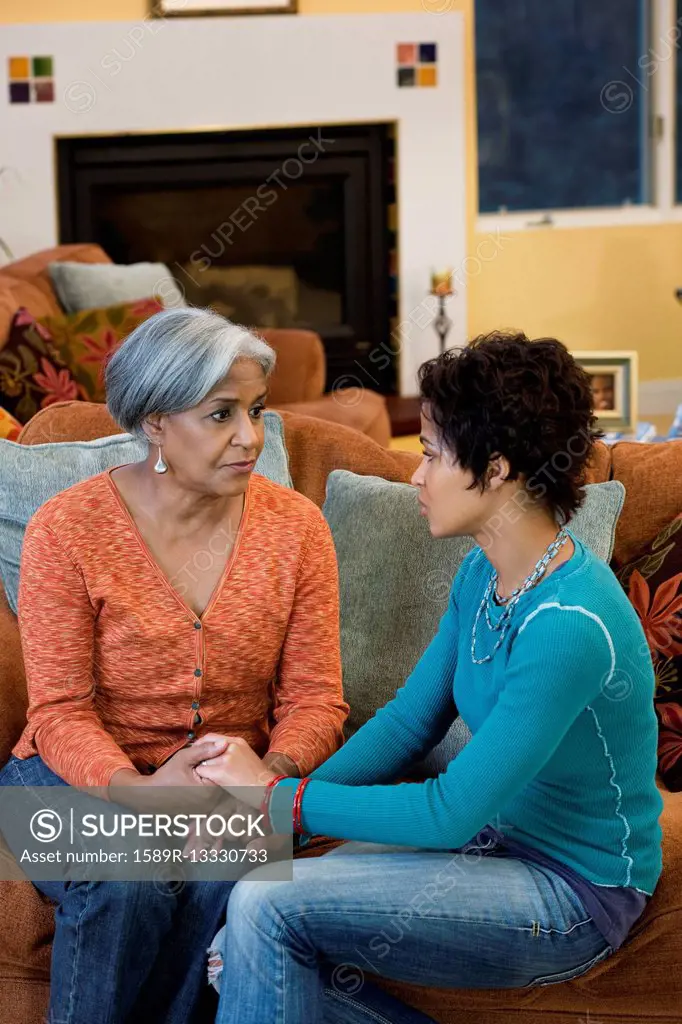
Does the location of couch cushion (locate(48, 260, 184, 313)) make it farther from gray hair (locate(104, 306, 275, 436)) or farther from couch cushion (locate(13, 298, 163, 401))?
gray hair (locate(104, 306, 275, 436))

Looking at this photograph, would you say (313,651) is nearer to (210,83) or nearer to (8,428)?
(8,428)

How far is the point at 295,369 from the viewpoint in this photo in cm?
457

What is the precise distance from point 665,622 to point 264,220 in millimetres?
4569

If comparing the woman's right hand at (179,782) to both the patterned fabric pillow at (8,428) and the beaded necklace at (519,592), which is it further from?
the patterned fabric pillow at (8,428)

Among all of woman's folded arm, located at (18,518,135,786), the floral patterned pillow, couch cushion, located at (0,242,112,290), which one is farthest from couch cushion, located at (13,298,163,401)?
woman's folded arm, located at (18,518,135,786)

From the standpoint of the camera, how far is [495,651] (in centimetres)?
148

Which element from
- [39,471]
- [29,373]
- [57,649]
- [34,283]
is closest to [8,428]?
[39,471]

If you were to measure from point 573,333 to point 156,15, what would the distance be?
2.48 metres

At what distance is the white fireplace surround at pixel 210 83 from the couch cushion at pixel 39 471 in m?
4.06

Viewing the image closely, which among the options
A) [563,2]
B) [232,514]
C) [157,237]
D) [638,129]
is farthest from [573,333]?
[232,514]

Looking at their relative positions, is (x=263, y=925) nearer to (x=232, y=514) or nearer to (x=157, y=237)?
(x=232, y=514)

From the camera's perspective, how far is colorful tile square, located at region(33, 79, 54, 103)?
19.1ft

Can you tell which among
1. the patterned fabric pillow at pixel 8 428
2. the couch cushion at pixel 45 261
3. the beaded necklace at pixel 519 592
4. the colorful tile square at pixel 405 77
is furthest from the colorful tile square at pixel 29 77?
the beaded necklace at pixel 519 592

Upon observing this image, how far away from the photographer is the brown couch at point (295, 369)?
4141 mm
